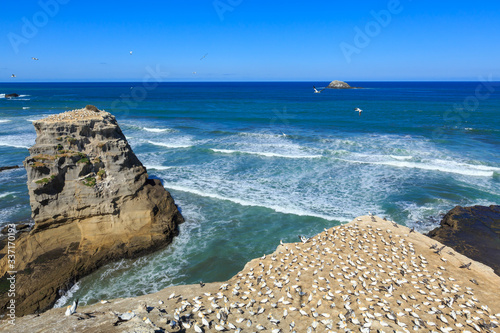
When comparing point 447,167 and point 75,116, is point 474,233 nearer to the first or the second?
point 447,167

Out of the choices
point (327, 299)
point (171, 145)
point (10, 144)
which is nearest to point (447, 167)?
point (327, 299)

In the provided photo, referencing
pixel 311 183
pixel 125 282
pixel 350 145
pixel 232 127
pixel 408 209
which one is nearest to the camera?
pixel 125 282

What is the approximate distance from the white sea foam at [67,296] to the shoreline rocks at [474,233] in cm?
1707

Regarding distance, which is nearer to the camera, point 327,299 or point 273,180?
point 327,299

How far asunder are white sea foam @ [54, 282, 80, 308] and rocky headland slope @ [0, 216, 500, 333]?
3572mm

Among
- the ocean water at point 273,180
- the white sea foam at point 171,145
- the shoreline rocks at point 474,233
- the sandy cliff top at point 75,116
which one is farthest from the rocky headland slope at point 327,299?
the white sea foam at point 171,145

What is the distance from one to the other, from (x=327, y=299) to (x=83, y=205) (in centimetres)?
1221

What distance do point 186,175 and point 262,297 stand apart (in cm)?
1733

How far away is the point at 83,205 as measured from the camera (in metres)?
14.8

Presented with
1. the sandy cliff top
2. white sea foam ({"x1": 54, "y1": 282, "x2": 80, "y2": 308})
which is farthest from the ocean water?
the sandy cliff top

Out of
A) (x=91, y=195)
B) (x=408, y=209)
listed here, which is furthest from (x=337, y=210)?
(x=91, y=195)

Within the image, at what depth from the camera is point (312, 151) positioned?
3244cm

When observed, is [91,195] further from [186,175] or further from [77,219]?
[186,175]

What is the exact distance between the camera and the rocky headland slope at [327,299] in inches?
305
